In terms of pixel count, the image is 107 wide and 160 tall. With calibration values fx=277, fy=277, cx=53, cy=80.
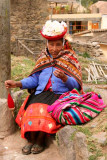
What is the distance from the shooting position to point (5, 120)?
3646 mm

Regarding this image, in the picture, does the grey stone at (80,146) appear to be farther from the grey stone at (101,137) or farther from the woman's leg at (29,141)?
the woman's leg at (29,141)

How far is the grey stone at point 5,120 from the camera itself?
11.9 feet

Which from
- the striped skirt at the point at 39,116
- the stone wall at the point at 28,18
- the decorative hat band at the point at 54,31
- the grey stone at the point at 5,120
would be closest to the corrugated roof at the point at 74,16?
the stone wall at the point at 28,18

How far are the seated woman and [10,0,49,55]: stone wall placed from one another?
7.76 meters

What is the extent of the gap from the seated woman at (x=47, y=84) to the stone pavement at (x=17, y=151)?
2.8 inches

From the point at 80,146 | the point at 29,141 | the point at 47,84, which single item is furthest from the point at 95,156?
the point at 47,84

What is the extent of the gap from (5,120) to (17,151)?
52 cm

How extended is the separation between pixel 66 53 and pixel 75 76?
316 millimetres

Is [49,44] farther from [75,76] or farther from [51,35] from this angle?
[75,76]

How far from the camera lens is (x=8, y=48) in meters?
3.83

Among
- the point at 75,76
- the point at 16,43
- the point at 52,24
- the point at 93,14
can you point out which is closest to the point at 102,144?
the point at 75,76

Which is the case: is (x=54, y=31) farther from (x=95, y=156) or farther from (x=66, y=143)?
(x=95, y=156)

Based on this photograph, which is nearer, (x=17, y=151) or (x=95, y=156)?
(x=95, y=156)

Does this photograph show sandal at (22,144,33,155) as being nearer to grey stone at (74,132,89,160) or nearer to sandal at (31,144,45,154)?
sandal at (31,144,45,154)
